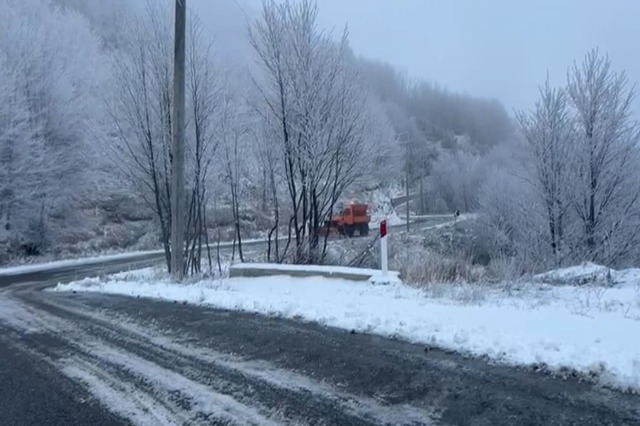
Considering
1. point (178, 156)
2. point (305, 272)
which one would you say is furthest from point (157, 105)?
point (305, 272)

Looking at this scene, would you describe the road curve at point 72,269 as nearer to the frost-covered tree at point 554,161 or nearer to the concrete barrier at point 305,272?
the concrete barrier at point 305,272

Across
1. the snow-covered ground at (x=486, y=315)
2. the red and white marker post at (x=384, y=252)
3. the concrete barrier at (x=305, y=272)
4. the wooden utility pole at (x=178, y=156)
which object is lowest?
the snow-covered ground at (x=486, y=315)

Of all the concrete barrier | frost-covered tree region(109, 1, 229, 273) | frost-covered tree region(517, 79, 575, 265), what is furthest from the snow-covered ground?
frost-covered tree region(517, 79, 575, 265)

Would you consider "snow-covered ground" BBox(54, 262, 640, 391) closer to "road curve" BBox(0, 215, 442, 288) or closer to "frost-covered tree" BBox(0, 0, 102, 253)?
"road curve" BBox(0, 215, 442, 288)

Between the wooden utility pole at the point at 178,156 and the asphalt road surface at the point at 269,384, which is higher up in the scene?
the wooden utility pole at the point at 178,156

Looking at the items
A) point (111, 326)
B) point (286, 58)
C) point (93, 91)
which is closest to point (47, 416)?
point (111, 326)

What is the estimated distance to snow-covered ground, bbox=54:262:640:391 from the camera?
15.0 feet

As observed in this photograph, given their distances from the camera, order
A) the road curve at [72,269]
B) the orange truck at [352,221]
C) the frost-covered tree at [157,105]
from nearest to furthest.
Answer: the frost-covered tree at [157,105], the road curve at [72,269], the orange truck at [352,221]

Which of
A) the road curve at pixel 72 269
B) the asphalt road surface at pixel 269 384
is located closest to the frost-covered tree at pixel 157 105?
the road curve at pixel 72 269

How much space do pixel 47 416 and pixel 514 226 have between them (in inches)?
1003

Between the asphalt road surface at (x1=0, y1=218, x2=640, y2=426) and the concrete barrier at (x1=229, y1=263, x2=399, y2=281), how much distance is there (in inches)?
151

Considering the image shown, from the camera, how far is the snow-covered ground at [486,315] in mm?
4570

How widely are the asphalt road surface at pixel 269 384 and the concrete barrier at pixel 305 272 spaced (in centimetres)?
383

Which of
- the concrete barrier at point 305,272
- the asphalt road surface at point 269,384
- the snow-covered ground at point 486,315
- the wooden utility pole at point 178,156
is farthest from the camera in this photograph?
the wooden utility pole at point 178,156
